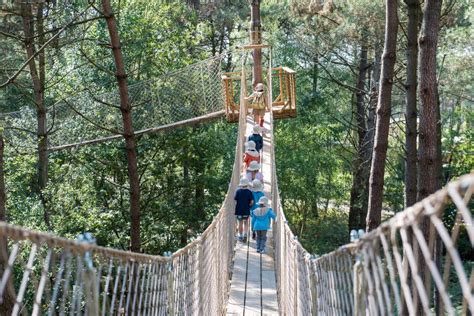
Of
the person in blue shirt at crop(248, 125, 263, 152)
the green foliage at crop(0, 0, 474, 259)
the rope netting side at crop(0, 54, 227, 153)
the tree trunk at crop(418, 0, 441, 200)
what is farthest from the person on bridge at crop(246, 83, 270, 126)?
the tree trunk at crop(418, 0, 441, 200)

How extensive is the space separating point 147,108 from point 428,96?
249 inches

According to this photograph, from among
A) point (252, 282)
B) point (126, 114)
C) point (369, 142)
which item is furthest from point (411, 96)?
Result: point (369, 142)

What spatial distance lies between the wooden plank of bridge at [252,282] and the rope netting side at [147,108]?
13.1 ft

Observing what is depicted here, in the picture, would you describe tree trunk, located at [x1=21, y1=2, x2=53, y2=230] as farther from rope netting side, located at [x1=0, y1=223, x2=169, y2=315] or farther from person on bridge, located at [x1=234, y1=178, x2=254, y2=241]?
rope netting side, located at [x1=0, y1=223, x2=169, y2=315]

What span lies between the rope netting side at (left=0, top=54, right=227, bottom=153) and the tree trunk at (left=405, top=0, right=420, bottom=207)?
479 cm

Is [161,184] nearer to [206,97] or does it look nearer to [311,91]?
[206,97]

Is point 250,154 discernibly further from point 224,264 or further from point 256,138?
point 224,264

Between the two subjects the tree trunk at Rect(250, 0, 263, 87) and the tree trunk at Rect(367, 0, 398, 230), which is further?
the tree trunk at Rect(250, 0, 263, 87)

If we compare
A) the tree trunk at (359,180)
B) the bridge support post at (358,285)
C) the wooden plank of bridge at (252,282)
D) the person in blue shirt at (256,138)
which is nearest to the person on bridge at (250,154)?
the person in blue shirt at (256,138)

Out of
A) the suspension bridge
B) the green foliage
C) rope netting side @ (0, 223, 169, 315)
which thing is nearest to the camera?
the suspension bridge

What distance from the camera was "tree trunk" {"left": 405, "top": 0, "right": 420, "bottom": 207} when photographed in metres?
A: 6.09

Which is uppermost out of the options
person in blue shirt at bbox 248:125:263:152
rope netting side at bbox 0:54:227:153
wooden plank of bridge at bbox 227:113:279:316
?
rope netting side at bbox 0:54:227:153

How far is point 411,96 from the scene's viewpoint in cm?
630

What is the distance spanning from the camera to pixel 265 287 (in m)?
5.83
